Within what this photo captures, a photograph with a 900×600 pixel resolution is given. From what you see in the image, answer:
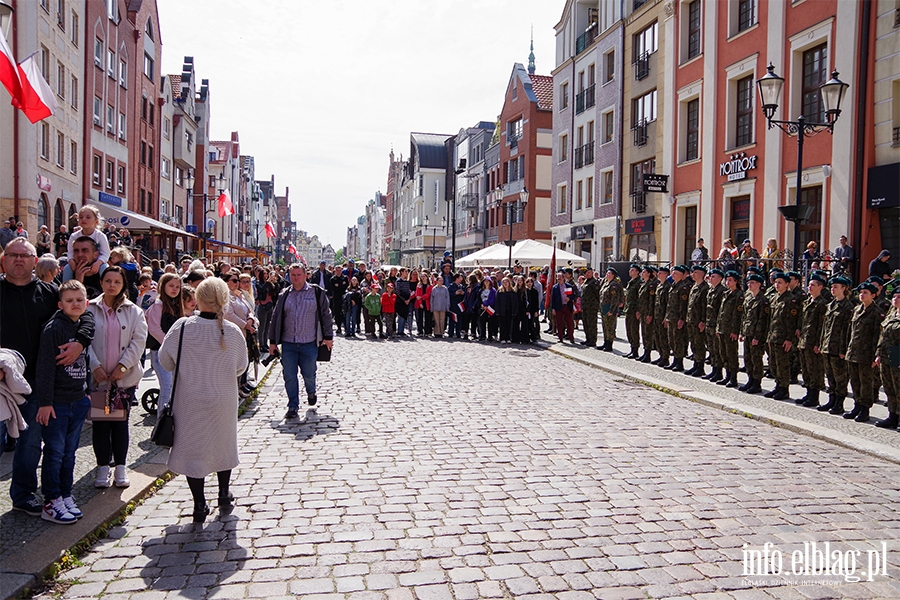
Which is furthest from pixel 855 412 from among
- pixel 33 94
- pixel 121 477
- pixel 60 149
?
pixel 60 149

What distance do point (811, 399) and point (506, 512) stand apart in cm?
644

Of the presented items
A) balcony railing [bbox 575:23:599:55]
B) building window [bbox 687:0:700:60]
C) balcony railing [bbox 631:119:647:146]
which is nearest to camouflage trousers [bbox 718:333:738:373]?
building window [bbox 687:0:700:60]

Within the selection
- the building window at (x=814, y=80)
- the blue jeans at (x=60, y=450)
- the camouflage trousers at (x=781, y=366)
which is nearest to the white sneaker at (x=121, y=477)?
the blue jeans at (x=60, y=450)

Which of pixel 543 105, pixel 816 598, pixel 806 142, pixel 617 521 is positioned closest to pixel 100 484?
pixel 617 521

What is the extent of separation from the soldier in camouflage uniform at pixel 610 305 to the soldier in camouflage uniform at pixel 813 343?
677cm

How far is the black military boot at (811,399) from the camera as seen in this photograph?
32.5ft

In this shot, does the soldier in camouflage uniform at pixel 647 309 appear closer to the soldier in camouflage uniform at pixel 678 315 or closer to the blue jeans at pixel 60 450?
the soldier in camouflage uniform at pixel 678 315

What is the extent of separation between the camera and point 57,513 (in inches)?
190

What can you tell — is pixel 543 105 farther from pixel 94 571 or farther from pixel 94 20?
pixel 94 571

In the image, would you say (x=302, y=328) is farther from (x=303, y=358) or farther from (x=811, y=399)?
(x=811, y=399)

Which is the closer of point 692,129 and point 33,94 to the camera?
point 33,94

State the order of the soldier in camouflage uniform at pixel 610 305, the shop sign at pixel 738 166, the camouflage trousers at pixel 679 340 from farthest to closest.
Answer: the shop sign at pixel 738 166 → the soldier in camouflage uniform at pixel 610 305 → the camouflage trousers at pixel 679 340

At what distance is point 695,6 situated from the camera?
25234 millimetres

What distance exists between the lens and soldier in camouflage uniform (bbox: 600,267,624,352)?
1689 cm
